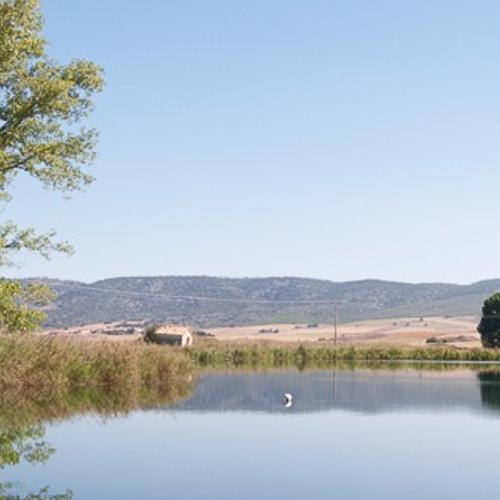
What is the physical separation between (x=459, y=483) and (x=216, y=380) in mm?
30764

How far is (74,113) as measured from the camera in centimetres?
2791

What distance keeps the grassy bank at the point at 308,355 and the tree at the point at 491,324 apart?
1057 cm

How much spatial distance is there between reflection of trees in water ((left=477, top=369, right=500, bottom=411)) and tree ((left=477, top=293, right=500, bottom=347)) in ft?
107

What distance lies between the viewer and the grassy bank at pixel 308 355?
7225 cm

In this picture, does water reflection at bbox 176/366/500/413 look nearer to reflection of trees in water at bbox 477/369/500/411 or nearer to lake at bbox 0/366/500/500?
reflection of trees in water at bbox 477/369/500/411

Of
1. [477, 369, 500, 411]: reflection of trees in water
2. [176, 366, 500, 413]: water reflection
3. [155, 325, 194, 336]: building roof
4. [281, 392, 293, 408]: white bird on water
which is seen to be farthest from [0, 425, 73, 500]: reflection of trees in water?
[155, 325, 194, 336]: building roof

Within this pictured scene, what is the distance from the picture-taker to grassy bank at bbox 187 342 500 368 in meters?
72.2

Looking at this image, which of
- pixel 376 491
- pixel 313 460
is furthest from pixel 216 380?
pixel 376 491

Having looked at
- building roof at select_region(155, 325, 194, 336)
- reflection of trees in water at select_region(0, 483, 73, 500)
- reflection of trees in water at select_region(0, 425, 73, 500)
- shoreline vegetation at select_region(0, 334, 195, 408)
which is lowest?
reflection of trees in water at select_region(0, 483, 73, 500)

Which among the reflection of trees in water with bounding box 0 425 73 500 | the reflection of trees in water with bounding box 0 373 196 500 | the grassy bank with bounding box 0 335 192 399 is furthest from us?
the grassy bank with bounding box 0 335 192 399

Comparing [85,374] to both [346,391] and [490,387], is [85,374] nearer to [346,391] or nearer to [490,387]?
[346,391]

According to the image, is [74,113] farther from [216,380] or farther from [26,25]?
[216,380]

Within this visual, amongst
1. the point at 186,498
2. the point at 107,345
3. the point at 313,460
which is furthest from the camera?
the point at 107,345

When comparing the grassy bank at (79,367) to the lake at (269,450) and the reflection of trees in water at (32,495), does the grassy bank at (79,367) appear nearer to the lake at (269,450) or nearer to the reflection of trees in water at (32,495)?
the lake at (269,450)
